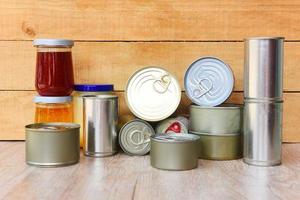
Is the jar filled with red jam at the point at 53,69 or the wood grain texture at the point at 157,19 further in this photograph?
the wood grain texture at the point at 157,19

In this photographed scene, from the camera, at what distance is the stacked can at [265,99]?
2.82 ft

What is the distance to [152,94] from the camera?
100 centimetres

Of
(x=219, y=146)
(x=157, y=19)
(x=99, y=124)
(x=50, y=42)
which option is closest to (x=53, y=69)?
(x=50, y=42)

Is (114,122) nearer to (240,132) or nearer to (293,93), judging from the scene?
(240,132)

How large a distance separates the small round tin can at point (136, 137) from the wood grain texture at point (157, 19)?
244 mm

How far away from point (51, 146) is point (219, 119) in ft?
1.08

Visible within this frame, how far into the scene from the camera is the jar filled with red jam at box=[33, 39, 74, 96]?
3.25ft

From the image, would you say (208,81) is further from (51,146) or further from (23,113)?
(23,113)

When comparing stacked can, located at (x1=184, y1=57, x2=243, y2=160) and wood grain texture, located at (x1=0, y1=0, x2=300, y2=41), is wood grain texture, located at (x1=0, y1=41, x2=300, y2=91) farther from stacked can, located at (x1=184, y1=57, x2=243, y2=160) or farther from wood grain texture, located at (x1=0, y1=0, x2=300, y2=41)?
stacked can, located at (x1=184, y1=57, x2=243, y2=160)

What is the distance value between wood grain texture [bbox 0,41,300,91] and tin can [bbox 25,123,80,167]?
0.91 feet

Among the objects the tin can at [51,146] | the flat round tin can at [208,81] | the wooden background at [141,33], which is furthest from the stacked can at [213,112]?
the tin can at [51,146]

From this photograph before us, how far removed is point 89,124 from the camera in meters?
0.94

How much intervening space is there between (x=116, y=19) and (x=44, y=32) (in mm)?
176

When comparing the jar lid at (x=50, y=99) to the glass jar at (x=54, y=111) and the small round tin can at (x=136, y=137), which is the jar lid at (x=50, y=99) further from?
the small round tin can at (x=136, y=137)
